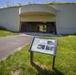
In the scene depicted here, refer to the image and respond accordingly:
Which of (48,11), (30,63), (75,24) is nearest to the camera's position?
(30,63)

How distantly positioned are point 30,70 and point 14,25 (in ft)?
80.8

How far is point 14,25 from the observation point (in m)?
29.4

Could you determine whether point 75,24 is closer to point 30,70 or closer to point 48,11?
point 48,11

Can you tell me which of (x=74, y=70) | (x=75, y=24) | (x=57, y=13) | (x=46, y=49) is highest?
(x=57, y=13)

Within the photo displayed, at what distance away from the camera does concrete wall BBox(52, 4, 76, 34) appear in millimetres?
26375

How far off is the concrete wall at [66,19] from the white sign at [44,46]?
70.3ft

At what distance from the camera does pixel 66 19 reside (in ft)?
87.0

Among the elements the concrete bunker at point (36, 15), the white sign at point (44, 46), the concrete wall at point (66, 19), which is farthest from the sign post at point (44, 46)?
the concrete wall at point (66, 19)

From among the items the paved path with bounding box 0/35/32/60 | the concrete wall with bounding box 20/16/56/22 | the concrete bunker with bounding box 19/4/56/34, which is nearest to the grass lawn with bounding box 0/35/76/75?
the paved path with bounding box 0/35/32/60

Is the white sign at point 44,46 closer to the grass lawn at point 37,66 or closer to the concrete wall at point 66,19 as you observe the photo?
the grass lawn at point 37,66

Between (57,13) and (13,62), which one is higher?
(57,13)

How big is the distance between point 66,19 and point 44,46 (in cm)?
2184

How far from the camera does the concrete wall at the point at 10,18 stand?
29.2 meters

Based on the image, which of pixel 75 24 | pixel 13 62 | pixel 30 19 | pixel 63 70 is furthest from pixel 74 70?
pixel 30 19
